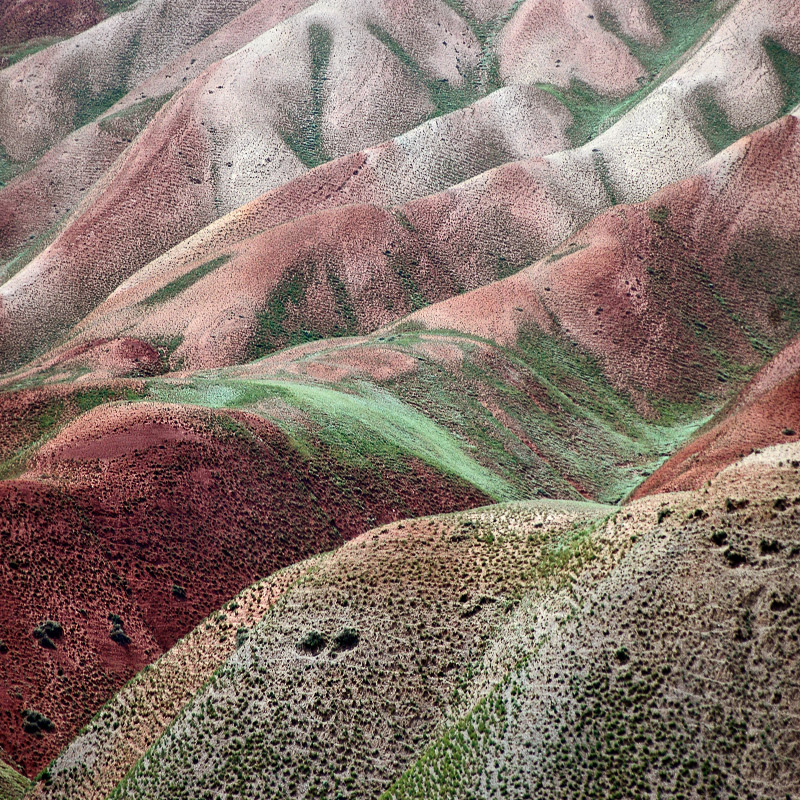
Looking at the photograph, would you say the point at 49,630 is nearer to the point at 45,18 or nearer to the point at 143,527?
the point at 143,527

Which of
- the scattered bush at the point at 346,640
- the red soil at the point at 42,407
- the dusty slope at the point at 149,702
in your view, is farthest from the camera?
the red soil at the point at 42,407

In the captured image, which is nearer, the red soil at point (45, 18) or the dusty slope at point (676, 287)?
the dusty slope at point (676, 287)

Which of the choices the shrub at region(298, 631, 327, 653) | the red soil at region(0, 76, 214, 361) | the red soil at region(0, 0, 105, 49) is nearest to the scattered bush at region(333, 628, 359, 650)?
the shrub at region(298, 631, 327, 653)

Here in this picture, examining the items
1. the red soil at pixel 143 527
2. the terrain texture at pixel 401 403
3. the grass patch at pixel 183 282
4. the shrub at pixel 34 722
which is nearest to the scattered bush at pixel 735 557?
the terrain texture at pixel 401 403

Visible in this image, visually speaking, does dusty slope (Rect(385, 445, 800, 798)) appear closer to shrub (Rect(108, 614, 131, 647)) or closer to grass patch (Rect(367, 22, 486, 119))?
shrub (Rect(108, 614, 131, 647))

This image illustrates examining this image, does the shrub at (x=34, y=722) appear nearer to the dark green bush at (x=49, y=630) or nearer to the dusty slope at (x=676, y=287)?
the dark green bush at (x=49, y=630)

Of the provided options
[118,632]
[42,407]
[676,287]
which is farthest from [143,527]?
[676,287]
